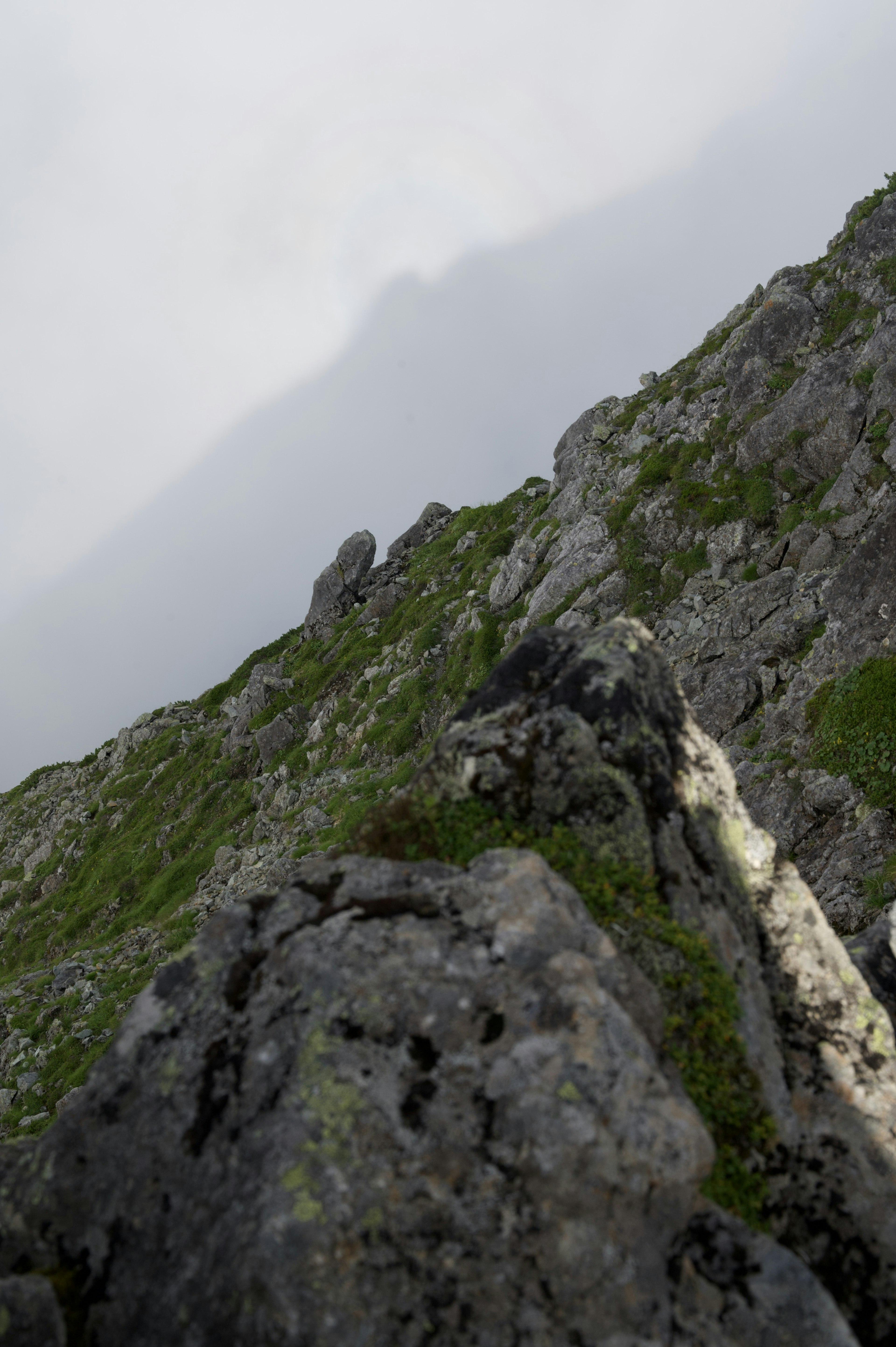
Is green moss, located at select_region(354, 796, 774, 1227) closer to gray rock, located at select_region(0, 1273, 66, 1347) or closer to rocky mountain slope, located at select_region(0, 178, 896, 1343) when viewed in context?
rocky mountain slope, located at select_region(0, 178, 896, 1343)

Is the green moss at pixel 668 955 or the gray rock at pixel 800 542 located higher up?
the green moss at pixel 668 955

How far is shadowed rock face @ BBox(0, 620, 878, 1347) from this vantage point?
19.7ft

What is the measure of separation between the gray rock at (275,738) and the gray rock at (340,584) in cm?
1509

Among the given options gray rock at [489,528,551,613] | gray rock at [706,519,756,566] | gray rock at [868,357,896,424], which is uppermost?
gray rock at [489,528,551,613]

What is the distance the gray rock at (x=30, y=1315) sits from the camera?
625cm

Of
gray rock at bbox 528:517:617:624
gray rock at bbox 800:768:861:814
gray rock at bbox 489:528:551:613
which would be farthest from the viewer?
gray rock at bbox 489:528:551:613

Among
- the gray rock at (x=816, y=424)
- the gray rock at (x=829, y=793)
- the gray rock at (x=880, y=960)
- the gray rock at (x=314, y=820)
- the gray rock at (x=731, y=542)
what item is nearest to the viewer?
the gray rock at (x=880, y=960)

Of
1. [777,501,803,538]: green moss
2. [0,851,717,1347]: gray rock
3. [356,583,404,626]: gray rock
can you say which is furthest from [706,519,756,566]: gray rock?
[356,583,404,626]: gray rock

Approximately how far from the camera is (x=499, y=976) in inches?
297

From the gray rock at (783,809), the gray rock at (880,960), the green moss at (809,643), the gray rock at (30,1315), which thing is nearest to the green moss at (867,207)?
the green moss at (809,643)

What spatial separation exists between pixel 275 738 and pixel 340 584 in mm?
21601

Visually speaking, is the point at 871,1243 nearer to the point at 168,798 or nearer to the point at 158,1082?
the point at 158,1082

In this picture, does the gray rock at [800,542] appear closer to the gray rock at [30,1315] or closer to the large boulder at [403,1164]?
the large boulder at [403,1164]

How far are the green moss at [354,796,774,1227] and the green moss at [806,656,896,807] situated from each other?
1334cm
